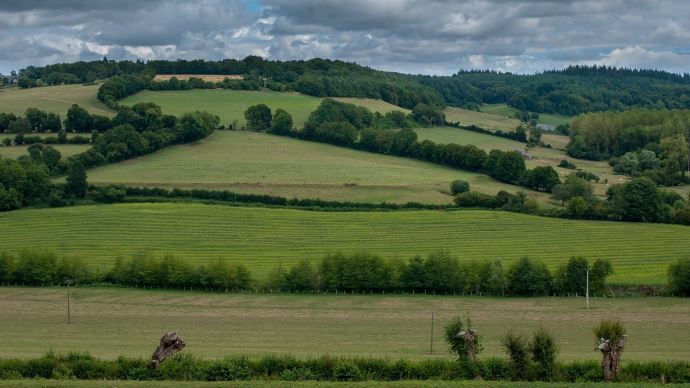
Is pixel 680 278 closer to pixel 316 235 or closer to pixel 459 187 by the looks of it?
pixel 316 235

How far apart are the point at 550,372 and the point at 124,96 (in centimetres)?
13980

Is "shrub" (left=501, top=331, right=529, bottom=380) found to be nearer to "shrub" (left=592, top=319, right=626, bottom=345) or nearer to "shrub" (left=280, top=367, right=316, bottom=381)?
"shrub" (left=592, top=319, right=626, bottom=345)

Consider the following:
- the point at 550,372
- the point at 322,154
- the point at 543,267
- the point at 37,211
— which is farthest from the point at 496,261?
the point at 322,154

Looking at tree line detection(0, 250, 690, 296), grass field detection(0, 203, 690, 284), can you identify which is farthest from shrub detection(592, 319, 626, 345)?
grass field detection(0, 203, 690, 284)

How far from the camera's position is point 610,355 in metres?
28.6

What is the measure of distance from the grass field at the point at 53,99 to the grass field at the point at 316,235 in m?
54.6

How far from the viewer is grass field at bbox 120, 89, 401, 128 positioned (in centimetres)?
14838

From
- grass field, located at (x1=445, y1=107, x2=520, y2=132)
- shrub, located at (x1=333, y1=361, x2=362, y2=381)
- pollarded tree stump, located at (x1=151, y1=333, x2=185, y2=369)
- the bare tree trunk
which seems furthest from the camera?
grass field, located at (x1=445, y1=107, x2=520, y2=132)

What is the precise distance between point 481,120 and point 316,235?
108558 millimetres

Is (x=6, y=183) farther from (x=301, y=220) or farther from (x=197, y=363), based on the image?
(x=197, y=363)

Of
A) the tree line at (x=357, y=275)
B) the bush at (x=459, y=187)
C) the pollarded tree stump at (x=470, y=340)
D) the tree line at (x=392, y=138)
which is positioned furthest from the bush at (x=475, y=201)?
the pollarded tree stump at (x=470, y=340)

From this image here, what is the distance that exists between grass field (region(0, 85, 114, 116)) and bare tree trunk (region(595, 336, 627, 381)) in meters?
119

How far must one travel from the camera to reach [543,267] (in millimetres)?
62656

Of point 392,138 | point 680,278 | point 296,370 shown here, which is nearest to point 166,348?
point 296,370
